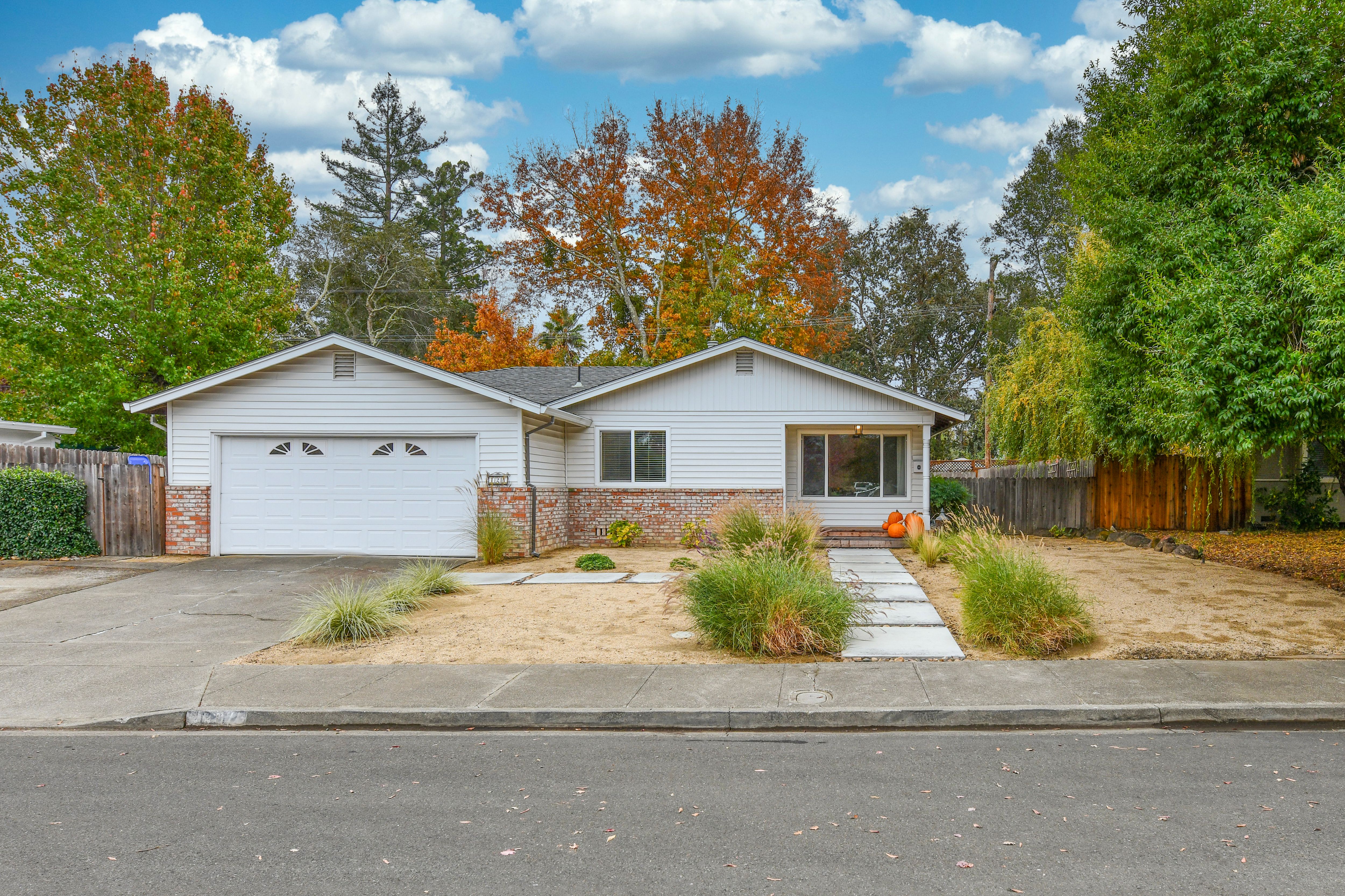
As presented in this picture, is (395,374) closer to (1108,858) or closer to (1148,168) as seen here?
(1148,168)

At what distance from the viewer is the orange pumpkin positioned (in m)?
16.1

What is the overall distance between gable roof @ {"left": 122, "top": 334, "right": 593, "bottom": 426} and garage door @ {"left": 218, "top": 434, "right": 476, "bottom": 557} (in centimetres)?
102

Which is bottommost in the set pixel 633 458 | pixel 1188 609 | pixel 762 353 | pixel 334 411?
pixel 1188 609

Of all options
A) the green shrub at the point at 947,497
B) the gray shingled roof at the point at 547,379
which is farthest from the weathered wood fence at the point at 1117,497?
the gray shingled roof at the point at 547,379

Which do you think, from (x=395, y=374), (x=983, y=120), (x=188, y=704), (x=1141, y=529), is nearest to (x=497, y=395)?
(x=395, y=374)

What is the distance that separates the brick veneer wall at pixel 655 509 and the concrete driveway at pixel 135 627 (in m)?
4.40

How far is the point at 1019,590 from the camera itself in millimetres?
7773

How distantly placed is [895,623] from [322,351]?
11186mm

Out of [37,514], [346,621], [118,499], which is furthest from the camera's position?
[118,499]

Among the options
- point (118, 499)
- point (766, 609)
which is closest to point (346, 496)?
point (118, 499)

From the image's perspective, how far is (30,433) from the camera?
836 inches

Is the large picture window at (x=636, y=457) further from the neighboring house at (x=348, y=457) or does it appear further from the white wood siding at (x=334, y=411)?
the white wood siding at (x=334, y=411)

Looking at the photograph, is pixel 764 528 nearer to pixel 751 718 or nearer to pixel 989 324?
pixel 751 718

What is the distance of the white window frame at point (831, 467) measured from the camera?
18203 mm
